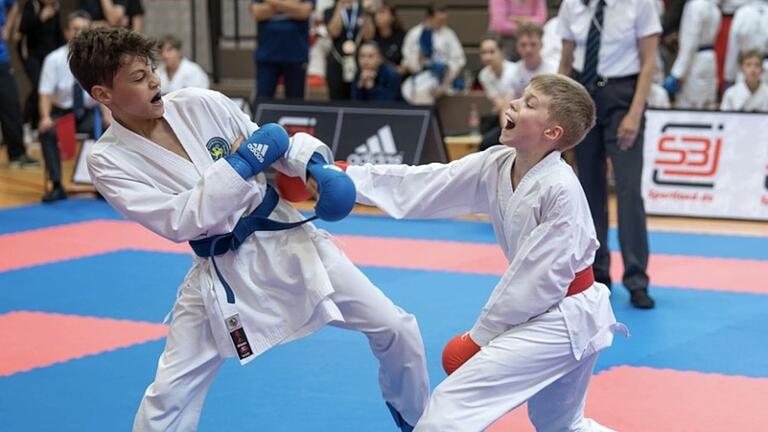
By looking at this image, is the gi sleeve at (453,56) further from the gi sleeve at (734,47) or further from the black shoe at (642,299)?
the black shoe at (642,299)

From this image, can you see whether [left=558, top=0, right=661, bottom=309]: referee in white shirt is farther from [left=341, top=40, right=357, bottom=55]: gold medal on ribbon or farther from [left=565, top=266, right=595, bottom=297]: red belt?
[left=341, top=40, right=357, bottom=55]: gold medal on ribbon

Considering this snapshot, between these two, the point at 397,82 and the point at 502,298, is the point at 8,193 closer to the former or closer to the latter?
the point at 397,82

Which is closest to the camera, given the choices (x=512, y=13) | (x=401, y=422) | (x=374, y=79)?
(x=401, y=422)

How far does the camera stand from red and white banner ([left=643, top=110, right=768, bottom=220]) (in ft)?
30.5

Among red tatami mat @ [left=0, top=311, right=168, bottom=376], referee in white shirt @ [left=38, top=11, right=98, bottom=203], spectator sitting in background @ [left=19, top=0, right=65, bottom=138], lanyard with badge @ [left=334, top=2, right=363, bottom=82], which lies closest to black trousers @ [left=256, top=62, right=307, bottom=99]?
lanyard with badge @ [left=334, top=2, right=363, bottom=82]

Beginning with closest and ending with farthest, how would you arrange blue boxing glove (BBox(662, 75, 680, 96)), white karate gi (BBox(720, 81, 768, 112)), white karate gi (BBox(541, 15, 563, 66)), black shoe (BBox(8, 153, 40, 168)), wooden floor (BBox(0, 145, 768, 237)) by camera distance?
wooden floor (BBox(0, 145, 768, 237)) → white karate gi (BBox(720, 81, 768, 112)) → white karate gi (BBox(541, 15, 563, 66)) → blue boxing glove (BBox(662, 75, 680, 96)) → black shoe (BBox(8, 153, 40, 168))

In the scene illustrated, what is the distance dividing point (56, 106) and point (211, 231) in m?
7.93

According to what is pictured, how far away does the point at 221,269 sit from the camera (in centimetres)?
349

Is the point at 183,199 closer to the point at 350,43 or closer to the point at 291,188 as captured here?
the point at 291,188

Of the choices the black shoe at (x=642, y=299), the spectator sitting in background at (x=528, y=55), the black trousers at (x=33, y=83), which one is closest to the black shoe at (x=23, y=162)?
the black trousers at (x=33, y=83)

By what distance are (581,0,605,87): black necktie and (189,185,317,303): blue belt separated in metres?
3.18

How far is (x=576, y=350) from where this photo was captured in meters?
3.32

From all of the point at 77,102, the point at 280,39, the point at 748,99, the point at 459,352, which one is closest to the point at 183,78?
the point at 77,102

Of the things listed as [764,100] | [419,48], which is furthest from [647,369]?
[419,48]
